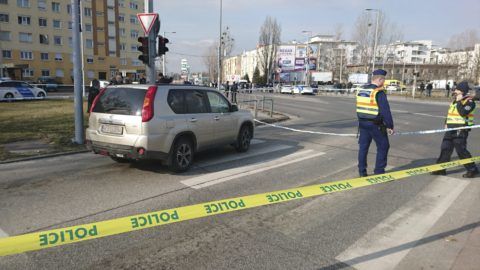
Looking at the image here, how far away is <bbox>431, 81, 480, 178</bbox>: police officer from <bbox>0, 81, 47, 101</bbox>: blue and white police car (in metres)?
25.3

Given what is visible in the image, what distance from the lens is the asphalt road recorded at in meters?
3.59

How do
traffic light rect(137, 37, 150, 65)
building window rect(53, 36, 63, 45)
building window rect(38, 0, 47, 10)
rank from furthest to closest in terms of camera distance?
building window rect(53, 36, 63, 45), building window rect(38, 0, 47, 10), traffic light rect(137, 37, 150, 65)

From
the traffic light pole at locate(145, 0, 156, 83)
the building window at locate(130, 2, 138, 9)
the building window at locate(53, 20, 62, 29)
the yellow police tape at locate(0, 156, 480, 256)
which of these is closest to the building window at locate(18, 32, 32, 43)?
the building window at locate(53, 20, 62, 29)

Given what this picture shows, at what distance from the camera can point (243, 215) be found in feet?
15.6

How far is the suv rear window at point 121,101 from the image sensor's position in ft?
20.5

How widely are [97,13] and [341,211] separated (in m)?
73.1

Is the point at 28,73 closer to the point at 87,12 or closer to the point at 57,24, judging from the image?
the point at 57,24

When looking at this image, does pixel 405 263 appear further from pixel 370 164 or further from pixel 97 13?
pixel 97 13

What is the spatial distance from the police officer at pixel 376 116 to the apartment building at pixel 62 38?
56.3 metres

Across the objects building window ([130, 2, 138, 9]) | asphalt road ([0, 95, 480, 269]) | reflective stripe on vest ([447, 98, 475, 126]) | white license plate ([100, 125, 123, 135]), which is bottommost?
asphalt road ([0, 95, 480, 269])

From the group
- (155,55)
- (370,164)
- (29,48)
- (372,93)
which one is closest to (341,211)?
(372,93)

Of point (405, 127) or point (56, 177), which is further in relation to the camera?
point (405, 127)

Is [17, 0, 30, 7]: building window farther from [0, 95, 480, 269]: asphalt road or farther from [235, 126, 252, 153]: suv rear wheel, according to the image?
[235, 126, 252, 153]: suv rear wheel

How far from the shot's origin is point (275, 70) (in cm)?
7756
